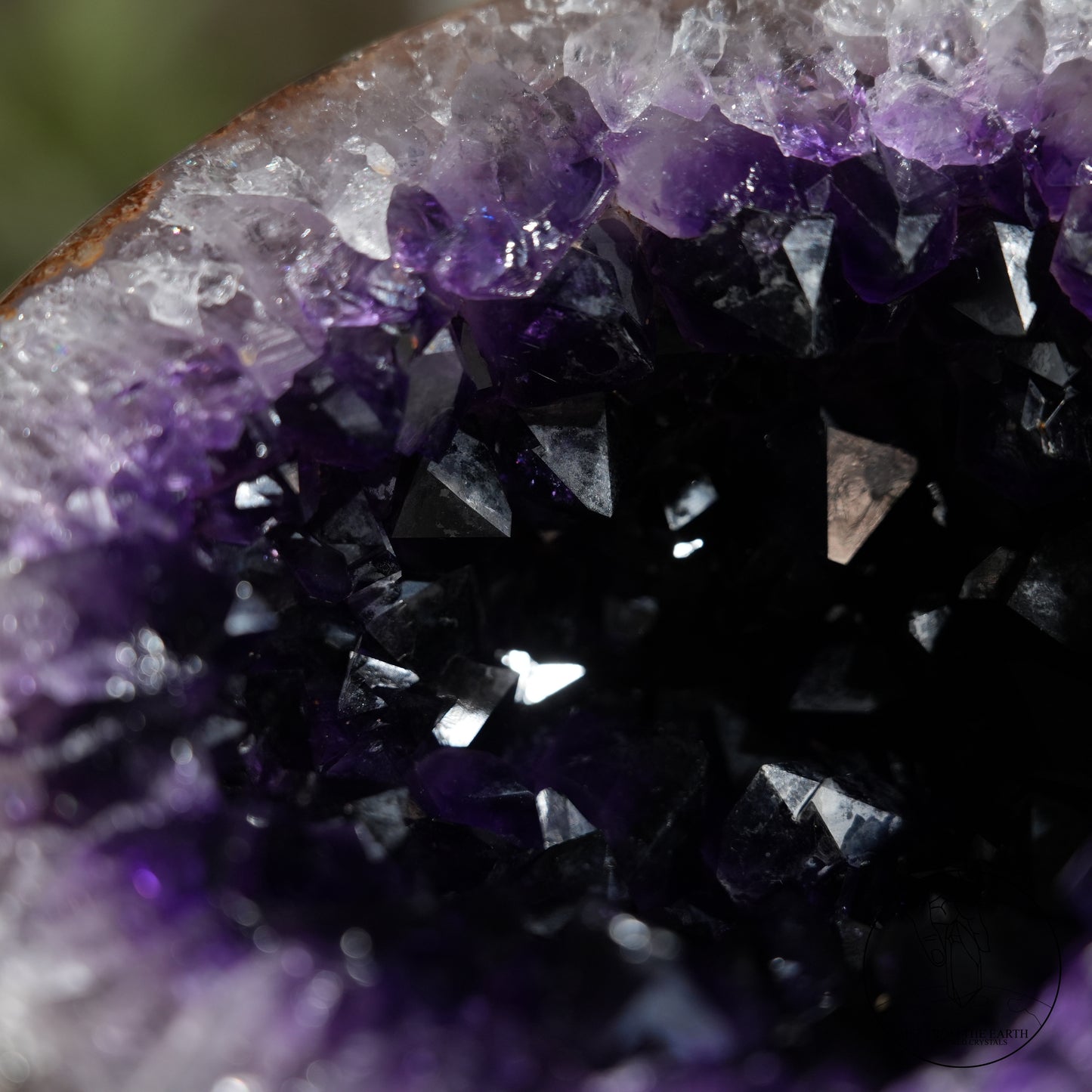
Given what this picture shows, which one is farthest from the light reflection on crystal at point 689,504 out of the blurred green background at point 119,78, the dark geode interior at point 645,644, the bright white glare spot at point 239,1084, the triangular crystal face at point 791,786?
the blurred green background at point 119,78

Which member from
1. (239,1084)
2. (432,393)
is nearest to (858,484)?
(432,393)

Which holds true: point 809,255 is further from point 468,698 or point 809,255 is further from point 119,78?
point 119,78

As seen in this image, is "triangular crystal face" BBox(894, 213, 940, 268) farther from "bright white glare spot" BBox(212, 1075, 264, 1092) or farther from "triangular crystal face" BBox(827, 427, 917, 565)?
"bright white glare spot" BBox(212, 1075, 264, 1092)

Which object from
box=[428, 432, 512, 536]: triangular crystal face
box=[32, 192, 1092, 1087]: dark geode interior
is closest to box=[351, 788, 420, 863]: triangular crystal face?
box=[32, 192, 1092, 1087]: dark geode interior

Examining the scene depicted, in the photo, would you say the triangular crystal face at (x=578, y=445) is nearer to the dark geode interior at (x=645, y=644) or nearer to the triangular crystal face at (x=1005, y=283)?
the dark geode interior at (x=645, y=644)

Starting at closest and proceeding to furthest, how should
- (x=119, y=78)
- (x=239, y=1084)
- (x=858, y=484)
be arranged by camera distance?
(x=239, y=1084)
(x=858, y=484)
(x=119, y=78)

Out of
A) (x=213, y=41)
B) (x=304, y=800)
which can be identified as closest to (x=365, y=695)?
(x=304, y=800)
